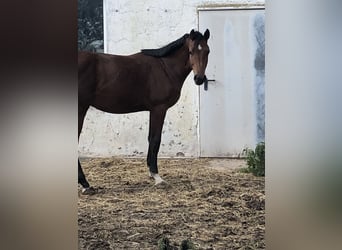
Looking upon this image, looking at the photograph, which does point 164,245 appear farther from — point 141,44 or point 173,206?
point 141,44

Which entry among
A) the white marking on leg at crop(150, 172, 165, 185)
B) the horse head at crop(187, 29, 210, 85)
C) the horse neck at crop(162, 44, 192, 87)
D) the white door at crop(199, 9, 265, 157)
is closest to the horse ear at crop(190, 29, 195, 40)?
the horse head at crop(187, 29, 210, 85)

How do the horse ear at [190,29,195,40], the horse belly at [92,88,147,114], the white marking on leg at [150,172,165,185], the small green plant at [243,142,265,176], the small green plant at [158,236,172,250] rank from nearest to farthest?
the small green plant at [158,236,172,250]
the horse ear at [190,29,195,40]
the horse belly at [92,88,147,114]
the white marking on leg at [150,172,165,185]
the small green plant at [243,142,265,176]

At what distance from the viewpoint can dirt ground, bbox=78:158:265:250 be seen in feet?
7.59

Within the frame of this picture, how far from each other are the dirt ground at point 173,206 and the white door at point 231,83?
0.71 ft

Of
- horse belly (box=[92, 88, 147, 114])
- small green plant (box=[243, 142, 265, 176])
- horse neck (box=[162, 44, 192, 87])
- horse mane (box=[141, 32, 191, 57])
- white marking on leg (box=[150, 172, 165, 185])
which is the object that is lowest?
white marking on leg (box=[150, 172, 165, 185])

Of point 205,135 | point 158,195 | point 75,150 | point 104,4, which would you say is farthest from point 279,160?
point 104,4

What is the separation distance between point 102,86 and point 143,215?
0.94m

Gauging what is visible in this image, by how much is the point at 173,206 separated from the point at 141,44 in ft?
5.88

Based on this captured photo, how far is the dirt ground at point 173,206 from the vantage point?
231cm

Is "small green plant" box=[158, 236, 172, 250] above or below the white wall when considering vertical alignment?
below

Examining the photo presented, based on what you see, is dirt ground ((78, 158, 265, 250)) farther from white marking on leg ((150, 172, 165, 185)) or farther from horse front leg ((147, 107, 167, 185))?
horse front leg ((147, 107, 167, 185))

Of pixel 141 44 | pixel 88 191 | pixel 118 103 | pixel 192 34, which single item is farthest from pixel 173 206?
pixel 141 44

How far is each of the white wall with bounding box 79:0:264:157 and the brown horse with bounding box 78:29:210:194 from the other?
885 millimetres

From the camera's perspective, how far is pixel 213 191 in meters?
3.29
